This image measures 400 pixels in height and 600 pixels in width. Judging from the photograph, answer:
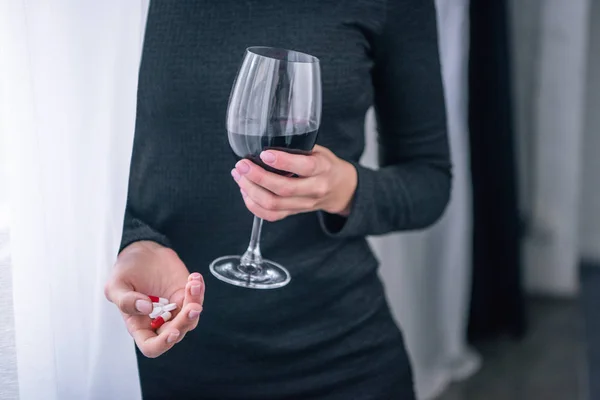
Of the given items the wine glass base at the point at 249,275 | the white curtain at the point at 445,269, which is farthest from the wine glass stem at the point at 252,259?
the white curtain at the point at 445,269

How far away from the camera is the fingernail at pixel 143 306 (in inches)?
23.4

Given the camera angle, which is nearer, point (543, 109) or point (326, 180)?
point (326, 180)

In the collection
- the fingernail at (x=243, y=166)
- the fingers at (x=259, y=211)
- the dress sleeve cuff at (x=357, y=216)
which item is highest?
the fingernail at (x=243, y=166)

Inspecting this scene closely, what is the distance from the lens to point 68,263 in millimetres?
675

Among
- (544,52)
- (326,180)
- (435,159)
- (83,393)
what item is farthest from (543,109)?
(83,393)

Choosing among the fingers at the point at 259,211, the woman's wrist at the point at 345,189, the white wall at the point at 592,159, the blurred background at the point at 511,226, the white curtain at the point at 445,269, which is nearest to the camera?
the fingers at the point at 259,211

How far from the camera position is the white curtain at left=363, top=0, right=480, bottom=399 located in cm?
189

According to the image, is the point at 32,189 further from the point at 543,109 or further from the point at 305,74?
the point at 543,109

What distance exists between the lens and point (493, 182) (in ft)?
8.02

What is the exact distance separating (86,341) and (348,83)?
0.40 metres

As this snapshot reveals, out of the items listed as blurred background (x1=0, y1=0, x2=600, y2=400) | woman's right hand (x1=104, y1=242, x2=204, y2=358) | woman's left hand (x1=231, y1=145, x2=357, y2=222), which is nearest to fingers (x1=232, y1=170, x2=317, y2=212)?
woman's left hand (x1=231, y1=145, x2=357, y2=222)

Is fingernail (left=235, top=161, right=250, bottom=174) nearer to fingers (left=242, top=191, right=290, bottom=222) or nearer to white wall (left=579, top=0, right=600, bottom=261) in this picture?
fingers (left=242, top=191, right=290, bottom=222)

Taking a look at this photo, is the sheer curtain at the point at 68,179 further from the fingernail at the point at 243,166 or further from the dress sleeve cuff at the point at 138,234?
the fingernail at the point at 243,166

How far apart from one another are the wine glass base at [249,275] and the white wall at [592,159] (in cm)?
259
